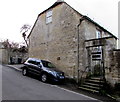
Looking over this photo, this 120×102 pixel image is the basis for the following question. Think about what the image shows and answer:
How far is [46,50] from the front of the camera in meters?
17.3

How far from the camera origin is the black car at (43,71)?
12032 millimetres

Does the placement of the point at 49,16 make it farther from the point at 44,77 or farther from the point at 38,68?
the point at 44,77

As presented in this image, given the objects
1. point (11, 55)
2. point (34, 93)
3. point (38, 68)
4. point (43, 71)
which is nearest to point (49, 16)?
point (38, 68)

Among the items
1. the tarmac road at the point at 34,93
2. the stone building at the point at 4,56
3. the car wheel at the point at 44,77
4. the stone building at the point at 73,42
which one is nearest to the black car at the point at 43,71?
the car wheel at the point at 44,77

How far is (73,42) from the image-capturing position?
1385cm

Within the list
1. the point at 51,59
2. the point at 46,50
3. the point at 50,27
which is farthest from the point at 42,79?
the point at 50,27

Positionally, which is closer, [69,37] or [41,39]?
[69,37]

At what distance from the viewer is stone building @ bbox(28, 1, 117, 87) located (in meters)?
11.9

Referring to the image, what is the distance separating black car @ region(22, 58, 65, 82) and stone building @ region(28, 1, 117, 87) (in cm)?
180

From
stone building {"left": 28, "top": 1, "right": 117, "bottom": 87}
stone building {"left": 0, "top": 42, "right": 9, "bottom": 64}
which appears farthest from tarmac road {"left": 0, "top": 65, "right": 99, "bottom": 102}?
stone building {"left": 0, "top": 42, "right": 9, "bottom": 64}

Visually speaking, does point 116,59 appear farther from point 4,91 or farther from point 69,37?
point 4,91

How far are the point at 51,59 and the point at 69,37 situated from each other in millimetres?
3593

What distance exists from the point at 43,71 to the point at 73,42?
393 centimetres

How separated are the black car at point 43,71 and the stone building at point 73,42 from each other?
5.90 feet
